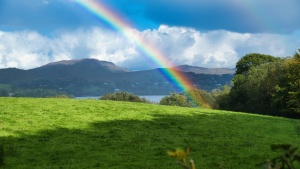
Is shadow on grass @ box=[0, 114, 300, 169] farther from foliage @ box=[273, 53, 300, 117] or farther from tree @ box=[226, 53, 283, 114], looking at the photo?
tree @ box=[226, 53, 283, 114]

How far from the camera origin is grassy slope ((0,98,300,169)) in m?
16.1

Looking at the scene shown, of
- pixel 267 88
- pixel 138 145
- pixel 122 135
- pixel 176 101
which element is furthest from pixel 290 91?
pixel 176 101

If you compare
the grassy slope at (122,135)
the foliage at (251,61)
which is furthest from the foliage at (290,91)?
the foliage at (251,61)

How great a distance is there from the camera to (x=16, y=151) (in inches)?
724

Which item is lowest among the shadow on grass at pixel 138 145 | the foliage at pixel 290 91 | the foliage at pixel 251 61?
the shadow on grass at pixel 138 145

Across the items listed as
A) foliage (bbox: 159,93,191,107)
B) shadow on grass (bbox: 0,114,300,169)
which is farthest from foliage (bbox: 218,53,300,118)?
foliage (bbox: 159,93,191,107)

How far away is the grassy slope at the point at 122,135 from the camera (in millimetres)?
16141

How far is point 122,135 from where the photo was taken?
23.3 m

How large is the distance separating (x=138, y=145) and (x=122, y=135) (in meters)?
3.44

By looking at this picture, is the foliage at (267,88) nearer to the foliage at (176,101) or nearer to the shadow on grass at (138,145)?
the shadow on grass at (138,145)

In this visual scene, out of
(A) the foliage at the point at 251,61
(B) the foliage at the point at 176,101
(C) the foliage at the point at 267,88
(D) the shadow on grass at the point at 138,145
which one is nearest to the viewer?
(D) the shadow on grass at the point at 138,145

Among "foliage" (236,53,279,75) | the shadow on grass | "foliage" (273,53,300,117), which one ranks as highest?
"foliage" (236,53,279,75)

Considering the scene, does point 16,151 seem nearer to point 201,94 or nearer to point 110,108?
point 110,108

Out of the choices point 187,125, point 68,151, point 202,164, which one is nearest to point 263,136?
point 187,125
